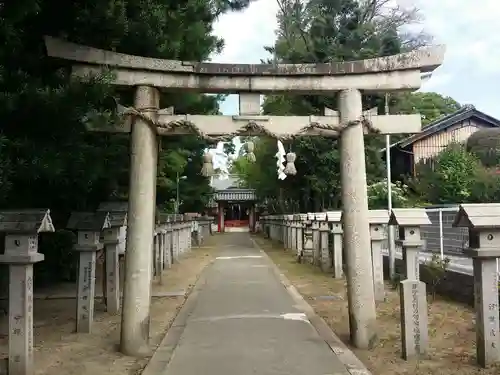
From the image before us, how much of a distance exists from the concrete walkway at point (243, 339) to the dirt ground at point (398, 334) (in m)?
0.42

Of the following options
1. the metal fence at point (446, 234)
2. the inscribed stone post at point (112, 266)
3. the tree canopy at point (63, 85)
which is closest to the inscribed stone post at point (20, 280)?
the tree canopy at point (63, 85)

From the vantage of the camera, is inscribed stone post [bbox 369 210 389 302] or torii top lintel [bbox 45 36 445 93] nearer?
torii top lintel [bbox 45 36 445 93]

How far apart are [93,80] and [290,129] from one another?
8.69 ft

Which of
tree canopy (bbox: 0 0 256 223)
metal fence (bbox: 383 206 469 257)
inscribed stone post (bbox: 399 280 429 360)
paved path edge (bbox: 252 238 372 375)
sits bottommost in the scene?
paved path edge (bbox: 252 238 372 375)

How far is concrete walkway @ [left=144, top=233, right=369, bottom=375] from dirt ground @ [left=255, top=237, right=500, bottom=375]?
421mm

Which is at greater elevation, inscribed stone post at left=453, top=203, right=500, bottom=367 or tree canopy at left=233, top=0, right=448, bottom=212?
tree canopy at left=233, top=0, right=448, bottom=212

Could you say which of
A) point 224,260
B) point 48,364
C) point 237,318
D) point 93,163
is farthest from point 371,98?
point 48,364

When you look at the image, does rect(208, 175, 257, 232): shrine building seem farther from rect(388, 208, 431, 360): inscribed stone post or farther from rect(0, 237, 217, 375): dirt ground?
rect(388, 208, 431, 360): inscribed stone post

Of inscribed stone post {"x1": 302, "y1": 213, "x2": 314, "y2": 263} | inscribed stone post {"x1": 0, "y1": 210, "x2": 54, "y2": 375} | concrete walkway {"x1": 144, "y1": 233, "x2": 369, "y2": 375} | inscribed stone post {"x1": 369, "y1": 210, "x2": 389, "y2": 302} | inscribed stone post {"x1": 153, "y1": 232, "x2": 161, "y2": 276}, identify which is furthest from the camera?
inscribed stone post {"x1": 302, "y1": 213, "x2": 314, "y2": 263}

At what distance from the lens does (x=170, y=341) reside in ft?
25.2

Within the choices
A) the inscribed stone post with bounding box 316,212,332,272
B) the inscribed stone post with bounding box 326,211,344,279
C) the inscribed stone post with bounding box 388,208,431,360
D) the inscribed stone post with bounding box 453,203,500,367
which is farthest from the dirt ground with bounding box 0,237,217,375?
the inscribed stone post with bounding box 316,212,332,272

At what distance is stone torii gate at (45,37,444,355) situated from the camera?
7047mm

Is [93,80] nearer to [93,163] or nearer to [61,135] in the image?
[61,135]

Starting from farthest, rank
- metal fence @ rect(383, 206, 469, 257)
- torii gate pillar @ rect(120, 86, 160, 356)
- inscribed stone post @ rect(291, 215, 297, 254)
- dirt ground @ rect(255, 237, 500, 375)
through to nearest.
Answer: inscribed stone post @ rect(291, 215, 297, 254)
metal fence @ rect(383, 206, 469, 257)
torii gate pillar @ rect(120, 86, 160, 356)
dirt ground @ rect(255, 237, 500, 375)
